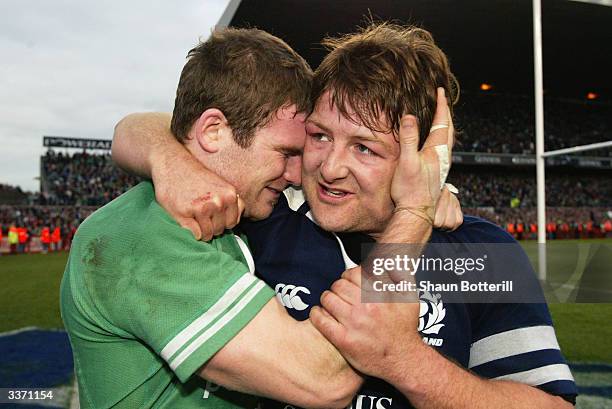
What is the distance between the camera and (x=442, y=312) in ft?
5.90

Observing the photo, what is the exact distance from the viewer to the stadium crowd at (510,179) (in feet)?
99.2

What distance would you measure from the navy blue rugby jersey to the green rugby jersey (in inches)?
18.8

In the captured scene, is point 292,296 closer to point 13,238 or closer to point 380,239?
point 380,239

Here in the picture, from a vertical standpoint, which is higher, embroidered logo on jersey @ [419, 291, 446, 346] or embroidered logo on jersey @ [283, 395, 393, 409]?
embroidered logo on jersey @ [419, 291, 446, 346]

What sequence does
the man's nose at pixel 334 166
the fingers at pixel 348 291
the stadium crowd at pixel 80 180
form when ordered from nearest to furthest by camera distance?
the fingers at pixel 348 291, the man's nose at pixel 334 166, the stadium crowd at pixel 80 180

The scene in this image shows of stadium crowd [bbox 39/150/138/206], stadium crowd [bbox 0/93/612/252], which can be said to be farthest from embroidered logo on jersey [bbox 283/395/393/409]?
stadium crowd [bbox 39/150/138/206]

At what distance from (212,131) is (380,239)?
0.77 meters

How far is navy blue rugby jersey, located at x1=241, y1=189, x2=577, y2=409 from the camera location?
65.0 inches

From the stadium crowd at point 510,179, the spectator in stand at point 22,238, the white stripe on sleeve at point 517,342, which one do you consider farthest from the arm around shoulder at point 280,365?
the stadium crowd at point 510,179

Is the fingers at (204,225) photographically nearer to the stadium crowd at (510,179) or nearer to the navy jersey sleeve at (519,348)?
the navy jersey sleeve at (519,348)

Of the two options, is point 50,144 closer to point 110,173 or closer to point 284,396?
point 110,173

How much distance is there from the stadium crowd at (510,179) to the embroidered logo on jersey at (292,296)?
2831cm

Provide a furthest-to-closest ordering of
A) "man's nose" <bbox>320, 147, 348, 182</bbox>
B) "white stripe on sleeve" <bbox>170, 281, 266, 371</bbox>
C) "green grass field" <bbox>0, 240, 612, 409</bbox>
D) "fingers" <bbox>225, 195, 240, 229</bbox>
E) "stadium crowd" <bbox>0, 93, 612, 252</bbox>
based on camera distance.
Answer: "stadium crowd" <bbox>0, 93, 612, 252</bbox> → "green grass field" <bbox>0, 240, 612, 409</bbox> → "man's nose" <bbox>320, 147, 348, 182</bbox> → "fingers" <bbox>225, 195, 240, 229</bbox> → "white stripe on sleeve" <bbox>170, 281, 266, 371</bbox>

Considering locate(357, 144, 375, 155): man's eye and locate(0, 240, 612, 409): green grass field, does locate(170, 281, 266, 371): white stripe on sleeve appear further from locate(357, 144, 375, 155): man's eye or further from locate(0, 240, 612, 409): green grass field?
locate(0, 240, 612, 409): green grass field
